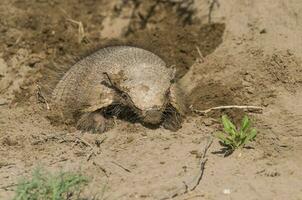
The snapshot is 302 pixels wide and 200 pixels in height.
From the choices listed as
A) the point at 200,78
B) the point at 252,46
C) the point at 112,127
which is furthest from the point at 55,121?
the point at 252,46

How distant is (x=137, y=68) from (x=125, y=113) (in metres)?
0.45

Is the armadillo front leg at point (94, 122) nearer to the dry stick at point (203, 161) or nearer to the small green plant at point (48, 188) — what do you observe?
the dry stick at point (203, 161)

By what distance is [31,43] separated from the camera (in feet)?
24.7

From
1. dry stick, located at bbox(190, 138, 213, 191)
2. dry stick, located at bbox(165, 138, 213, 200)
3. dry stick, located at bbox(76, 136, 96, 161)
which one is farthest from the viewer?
dry stick, located at bbox(76, 136, 96, 161)

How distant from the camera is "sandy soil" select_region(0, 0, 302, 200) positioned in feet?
16.0

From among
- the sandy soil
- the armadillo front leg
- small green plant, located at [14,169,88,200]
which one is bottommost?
the armadillo front leg

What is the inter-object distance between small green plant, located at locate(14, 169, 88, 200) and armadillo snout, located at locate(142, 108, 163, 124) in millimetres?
1287

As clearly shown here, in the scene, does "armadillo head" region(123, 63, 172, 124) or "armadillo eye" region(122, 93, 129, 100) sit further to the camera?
"armadillo eye" region(122, 93, 129, 100)

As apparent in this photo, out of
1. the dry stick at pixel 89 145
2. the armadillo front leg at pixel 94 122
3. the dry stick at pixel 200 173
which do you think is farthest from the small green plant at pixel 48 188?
the armadillo front leg at pixel 94 122

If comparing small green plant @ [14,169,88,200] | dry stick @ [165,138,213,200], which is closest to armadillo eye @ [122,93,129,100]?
dry stick @ [165,138,213,200]

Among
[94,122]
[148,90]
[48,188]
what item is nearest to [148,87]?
[148,90]

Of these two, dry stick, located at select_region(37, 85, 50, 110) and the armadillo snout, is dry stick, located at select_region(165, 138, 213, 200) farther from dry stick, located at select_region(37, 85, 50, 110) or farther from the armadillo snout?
dry stick, located at select_region(37, 85, 50, 110)

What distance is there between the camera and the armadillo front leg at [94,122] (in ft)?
19.4

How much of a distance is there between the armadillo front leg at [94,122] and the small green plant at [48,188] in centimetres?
141
